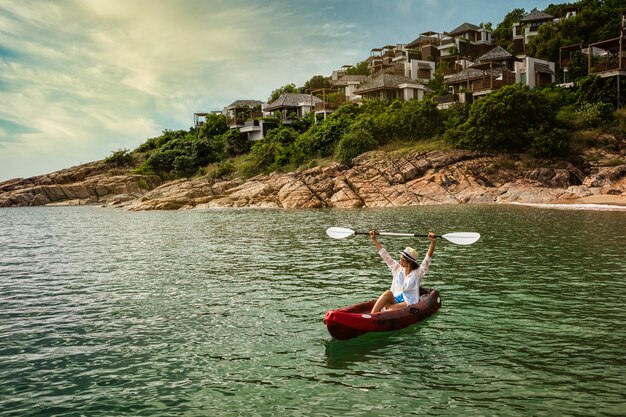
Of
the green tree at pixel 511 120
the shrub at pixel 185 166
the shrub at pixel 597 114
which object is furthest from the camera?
the shrub at pixel 185 166

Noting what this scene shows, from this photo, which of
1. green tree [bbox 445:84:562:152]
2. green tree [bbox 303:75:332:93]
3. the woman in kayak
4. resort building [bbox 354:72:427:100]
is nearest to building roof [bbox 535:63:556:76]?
green tree [bbox 445:84:562:152]

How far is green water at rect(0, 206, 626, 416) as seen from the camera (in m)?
9.09

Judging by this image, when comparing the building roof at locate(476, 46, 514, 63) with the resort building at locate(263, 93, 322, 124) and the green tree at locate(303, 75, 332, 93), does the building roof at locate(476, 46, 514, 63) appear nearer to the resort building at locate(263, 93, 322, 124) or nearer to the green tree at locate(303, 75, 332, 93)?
the resort building at locate(263, 93, 322, 124)

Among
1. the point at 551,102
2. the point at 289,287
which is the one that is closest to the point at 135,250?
the point at 289,287

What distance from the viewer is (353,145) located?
65500 millimetres

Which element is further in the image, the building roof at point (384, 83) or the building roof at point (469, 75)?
the building roof at point (384, 83)

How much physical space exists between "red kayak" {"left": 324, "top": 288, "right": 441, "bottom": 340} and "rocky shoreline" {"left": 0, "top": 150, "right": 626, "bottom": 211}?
1496 inches

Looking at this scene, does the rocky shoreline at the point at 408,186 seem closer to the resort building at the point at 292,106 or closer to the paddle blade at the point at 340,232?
the resort building at the point at 292,106

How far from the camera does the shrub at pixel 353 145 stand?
214 feet

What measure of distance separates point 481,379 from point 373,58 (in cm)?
11467

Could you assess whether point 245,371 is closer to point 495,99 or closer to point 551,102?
point 495,99

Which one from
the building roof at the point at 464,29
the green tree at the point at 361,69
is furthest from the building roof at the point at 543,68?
the green tree at the point at 361,69

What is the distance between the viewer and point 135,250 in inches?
1146

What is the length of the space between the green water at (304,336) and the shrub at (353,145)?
39186 millimetres
